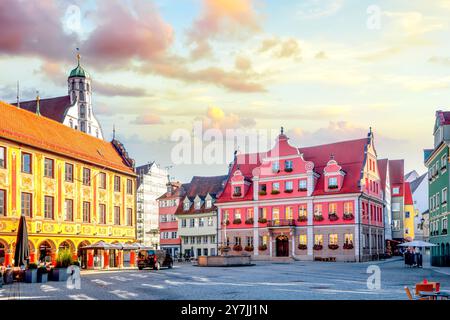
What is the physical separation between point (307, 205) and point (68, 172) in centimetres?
2955

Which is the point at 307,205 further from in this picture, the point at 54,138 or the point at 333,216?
the point at 54,138

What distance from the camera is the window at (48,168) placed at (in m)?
44.7

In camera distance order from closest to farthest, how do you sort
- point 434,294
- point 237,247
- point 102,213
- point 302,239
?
point 434,294 → point 102,213 → point 302,239 → point 237,247

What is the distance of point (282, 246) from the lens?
68375 mm

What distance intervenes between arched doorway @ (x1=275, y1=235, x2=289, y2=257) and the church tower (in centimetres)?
5254

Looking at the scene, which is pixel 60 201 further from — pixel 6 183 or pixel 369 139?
pixel 369 139

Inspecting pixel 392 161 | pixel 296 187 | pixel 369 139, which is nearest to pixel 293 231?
pixel 296 187

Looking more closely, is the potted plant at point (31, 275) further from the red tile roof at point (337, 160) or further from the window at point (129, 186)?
the red tile roof at point (337, 160)

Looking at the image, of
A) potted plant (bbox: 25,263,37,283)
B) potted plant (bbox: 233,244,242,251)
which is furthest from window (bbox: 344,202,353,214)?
potted plant (bbox: 25,263,37,283)

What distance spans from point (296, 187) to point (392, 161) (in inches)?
1262

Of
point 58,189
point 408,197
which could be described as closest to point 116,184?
point 58,189
